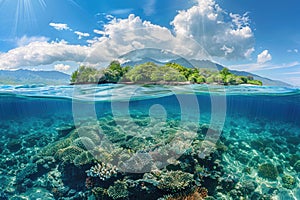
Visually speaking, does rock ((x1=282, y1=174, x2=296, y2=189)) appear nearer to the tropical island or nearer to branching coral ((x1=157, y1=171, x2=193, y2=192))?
branching coral ((x1=157, y1=171, x2=193, y2=192))

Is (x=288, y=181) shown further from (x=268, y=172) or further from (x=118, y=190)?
(x=118, y=190)

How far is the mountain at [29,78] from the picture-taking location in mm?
15797

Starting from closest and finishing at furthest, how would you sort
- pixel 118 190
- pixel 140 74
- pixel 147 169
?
pixel 118 190 → pixel 147 169 → pixel 140 74

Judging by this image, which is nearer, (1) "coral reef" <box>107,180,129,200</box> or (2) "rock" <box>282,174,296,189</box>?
(1) "coral reef" <box>107,180,129,200</box>

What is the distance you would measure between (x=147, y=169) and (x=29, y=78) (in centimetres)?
1475

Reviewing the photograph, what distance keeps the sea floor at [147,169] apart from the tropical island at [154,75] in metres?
4.10

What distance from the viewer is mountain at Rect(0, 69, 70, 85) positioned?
15.8 meters

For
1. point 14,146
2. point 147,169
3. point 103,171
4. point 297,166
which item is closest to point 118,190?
point 103,171

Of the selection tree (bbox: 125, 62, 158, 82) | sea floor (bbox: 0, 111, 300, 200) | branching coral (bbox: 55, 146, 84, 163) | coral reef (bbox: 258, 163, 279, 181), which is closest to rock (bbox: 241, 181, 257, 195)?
sea floor (bbox: 0, 111, 300, 200)

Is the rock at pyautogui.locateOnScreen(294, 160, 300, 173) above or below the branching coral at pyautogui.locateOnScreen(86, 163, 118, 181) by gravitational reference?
below

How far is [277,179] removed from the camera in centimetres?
891

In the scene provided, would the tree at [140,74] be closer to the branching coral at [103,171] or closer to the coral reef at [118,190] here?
the branching coral at [103,171]

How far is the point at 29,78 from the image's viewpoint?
674 inches

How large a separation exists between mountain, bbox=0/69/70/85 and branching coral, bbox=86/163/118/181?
1061 cm
